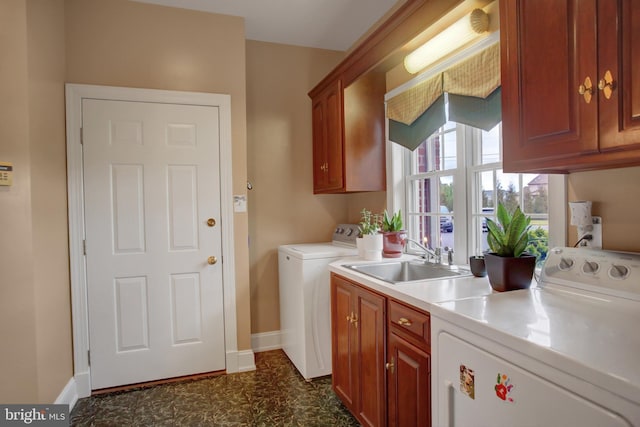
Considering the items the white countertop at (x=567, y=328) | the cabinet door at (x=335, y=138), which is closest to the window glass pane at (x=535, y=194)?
the white countertop at (x=567, y=328)

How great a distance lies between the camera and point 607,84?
98 cm

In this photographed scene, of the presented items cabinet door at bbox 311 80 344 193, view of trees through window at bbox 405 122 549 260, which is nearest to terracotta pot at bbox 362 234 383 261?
view of trees through window at bbox 405 122 549 260

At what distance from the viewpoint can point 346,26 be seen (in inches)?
115

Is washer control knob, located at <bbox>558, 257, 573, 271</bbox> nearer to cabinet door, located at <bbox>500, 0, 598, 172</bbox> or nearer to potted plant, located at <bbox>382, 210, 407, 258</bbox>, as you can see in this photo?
cabinet door, located at <bbox>500, 0, 598, 172</bbox>

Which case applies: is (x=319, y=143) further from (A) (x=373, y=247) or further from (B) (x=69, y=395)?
(B) (x=69, y=395)

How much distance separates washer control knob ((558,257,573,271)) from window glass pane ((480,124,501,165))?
689 mm

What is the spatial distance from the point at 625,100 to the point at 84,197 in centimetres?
288

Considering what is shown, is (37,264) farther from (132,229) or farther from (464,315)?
(464,315)

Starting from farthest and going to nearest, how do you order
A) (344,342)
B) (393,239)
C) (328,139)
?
(328,139) → (393,239) → (344,342)

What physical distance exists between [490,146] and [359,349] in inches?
52.2

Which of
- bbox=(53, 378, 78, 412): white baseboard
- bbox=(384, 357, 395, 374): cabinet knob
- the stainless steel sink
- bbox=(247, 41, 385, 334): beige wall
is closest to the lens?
bbox=(384, 357, 395, 374): cabinet knob

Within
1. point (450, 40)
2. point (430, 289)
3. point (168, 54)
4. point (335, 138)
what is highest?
point (168, 54)

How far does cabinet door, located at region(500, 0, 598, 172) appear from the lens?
1042 mm

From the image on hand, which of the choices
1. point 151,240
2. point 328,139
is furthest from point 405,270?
point 151,240
